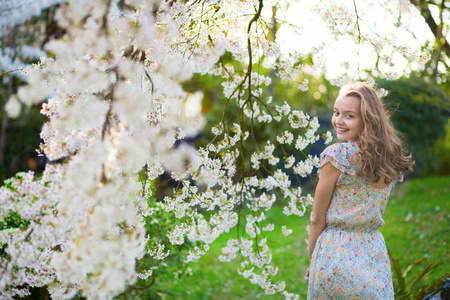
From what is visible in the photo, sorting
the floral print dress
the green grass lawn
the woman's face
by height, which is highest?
the green grass lawn

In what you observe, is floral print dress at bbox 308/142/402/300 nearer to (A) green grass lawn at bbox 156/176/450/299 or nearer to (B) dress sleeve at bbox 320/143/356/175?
(B) dress sleeve at bbox 320/143/356/175

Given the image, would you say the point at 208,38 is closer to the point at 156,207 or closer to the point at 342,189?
the point at 342,189

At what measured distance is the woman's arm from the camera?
1.77 metres

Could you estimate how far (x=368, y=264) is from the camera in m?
1.75

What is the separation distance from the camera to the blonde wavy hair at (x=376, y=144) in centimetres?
174

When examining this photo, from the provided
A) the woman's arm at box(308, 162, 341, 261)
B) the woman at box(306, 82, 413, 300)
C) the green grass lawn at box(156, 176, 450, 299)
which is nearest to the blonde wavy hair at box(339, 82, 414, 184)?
the woman at box(306, 82, 413, 300)

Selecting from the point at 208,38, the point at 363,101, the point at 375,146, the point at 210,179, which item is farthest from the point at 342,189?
the point at 208,38

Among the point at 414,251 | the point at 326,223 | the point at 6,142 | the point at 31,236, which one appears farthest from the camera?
the point at 6,142

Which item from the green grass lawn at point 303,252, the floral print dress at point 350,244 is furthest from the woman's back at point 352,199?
the green grass lawn at point 303,252

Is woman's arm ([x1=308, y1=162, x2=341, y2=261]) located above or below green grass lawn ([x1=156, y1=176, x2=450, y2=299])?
below

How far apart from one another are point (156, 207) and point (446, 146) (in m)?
9.93

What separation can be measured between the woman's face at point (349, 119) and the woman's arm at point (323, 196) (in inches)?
8.9

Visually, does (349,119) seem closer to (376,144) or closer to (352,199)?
(376,144)

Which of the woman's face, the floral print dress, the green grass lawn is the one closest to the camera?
the floral print dress
